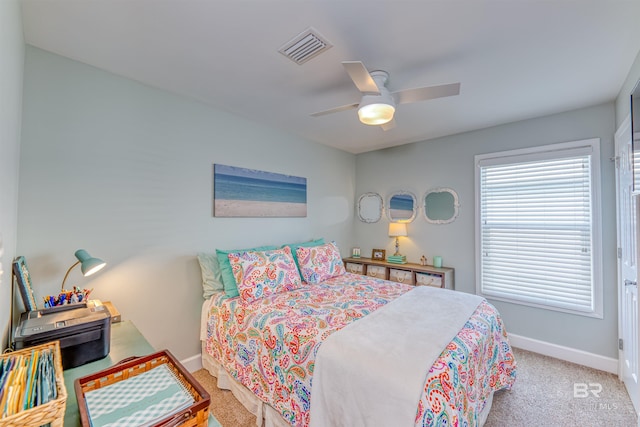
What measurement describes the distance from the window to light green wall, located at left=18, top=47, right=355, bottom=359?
2.84m

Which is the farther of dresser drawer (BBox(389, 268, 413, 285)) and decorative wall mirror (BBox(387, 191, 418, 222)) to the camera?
decorative wall mirror (BBox(387, 191, 418, 222))

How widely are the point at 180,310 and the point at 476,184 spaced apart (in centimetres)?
360

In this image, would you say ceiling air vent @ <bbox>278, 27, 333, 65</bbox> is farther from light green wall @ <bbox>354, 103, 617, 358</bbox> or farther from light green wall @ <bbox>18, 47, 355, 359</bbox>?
light green wall @ <bbox>354, 103, 617, 358</bbox>

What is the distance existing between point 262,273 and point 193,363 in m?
1.10

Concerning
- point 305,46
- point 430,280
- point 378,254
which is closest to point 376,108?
point 305,46

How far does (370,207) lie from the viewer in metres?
4.48

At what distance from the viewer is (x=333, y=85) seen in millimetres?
2299

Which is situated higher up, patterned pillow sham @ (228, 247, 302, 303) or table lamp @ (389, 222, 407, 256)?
table lamp @ (389, 222, 407, 256)

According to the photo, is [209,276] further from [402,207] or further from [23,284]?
[402,207]

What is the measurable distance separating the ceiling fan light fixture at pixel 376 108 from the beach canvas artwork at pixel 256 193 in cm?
155

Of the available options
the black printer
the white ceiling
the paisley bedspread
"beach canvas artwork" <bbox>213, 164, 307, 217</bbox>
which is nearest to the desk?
the black printer

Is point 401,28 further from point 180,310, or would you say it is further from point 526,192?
point 180,310

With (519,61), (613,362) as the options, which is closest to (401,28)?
(519,61)

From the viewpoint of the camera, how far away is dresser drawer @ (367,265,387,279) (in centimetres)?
391
